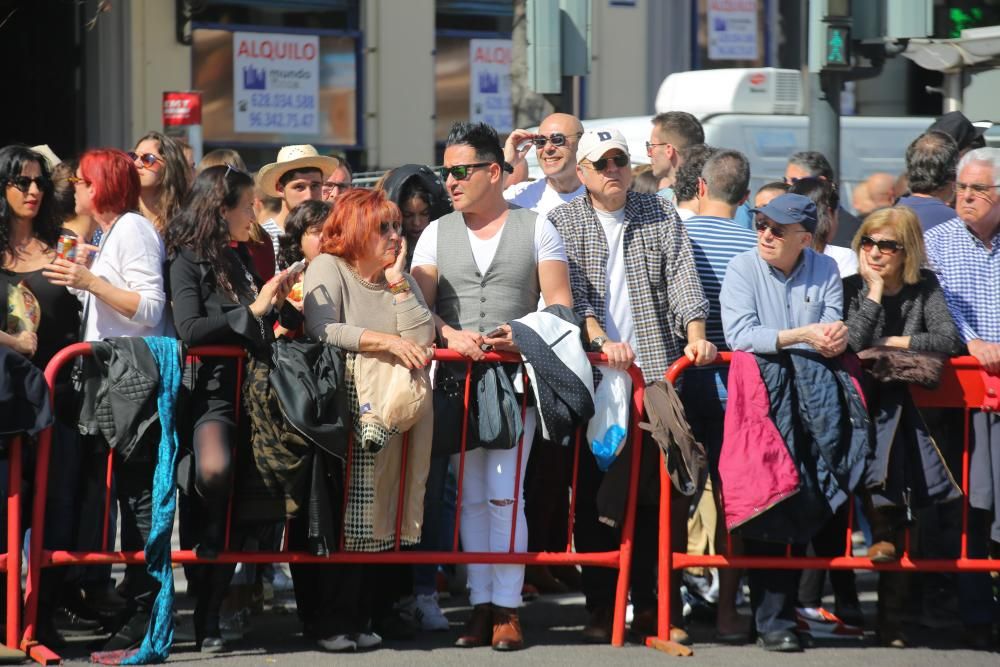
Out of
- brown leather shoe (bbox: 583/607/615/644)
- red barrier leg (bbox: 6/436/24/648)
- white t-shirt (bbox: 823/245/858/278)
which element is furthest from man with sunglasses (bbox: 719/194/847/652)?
red barrier leg (bbox: 6/436/24/648)

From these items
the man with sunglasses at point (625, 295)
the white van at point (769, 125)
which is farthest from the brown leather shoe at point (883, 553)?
the white van at point (769, 125)

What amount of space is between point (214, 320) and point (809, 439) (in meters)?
2.48

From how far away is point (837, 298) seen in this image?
6.75 m

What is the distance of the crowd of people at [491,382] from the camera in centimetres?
636

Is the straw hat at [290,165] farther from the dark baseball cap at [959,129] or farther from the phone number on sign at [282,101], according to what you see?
the phone number on sign at [282,101]

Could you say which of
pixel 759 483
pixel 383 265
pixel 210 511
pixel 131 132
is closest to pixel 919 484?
pixel 759 483

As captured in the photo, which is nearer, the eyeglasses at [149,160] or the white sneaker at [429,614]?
the white sneaker at [429,614]

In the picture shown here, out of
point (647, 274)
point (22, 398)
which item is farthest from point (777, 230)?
point (22, 398)

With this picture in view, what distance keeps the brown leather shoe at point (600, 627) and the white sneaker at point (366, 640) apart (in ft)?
2.99

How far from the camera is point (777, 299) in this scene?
6.71m

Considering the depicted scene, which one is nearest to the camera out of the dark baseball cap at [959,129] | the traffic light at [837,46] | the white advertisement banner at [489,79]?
the dark baseball cap at [959,129]

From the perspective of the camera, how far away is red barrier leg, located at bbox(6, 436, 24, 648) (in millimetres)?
6129

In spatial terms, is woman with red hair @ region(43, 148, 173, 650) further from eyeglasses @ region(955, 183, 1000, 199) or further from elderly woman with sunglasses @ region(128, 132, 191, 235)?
eyeglasses @ region(955, 183, 1000, 199)

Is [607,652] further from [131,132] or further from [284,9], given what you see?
[284,9]
